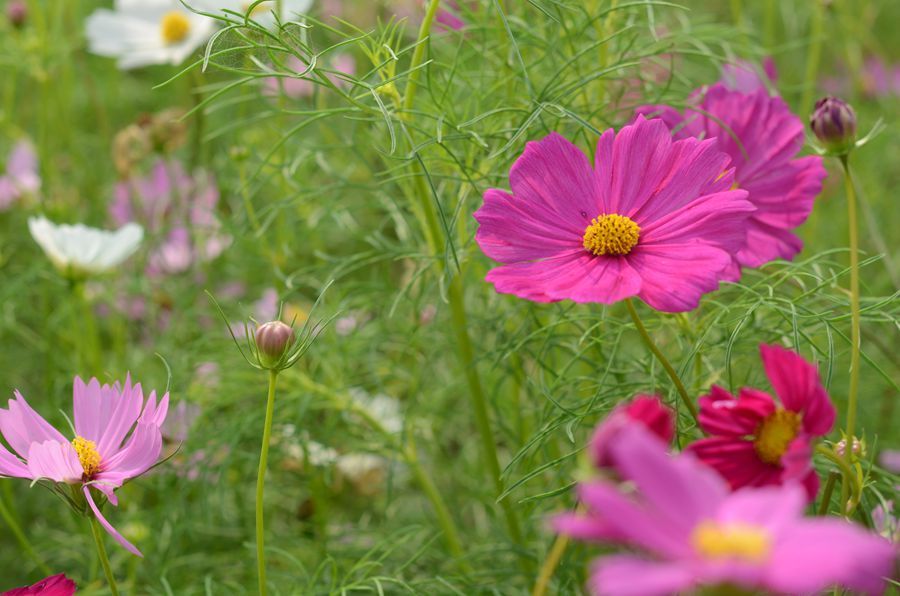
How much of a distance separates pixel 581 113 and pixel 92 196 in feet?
2.82

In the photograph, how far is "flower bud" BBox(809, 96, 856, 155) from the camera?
0.61 m

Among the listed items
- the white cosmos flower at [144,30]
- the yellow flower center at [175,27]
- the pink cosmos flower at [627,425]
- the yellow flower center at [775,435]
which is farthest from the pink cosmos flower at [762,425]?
the yellow flower center at [175,27]

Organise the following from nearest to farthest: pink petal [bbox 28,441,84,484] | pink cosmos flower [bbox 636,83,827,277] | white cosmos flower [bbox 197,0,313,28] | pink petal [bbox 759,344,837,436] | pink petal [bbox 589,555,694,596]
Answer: pink petal [bbox 589,555,694,596] → pink petal [bbox 759,344,837,436] → pink petal [bbox 28,441,84,484] → pink cosmos flower [bbox 636,83,827,277] → white cosmos flower [bbox 197,0,313,28]

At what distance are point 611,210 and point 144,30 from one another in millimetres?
966

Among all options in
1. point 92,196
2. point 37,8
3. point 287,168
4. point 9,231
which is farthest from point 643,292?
point 9,231

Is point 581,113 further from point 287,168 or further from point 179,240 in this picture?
point 179,240

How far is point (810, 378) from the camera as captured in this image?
472mm

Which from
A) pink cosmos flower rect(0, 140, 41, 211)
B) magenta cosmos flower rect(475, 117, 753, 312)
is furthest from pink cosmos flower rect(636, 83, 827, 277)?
pink cosmos flower rect(0, 140, 41, 211)

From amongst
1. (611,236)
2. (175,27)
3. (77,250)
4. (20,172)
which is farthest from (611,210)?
(20,172)

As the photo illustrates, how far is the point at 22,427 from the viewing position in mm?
631

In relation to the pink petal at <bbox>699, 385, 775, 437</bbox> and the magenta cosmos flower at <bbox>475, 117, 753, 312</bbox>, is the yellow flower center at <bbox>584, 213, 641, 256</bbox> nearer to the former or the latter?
the magenta cosmos flower at <bbox>475, 117, 753, 312</bbox>

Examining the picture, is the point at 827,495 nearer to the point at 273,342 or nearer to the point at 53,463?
the point at 273,342

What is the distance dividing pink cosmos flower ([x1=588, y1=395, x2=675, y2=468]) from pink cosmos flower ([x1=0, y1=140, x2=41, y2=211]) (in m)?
1.28

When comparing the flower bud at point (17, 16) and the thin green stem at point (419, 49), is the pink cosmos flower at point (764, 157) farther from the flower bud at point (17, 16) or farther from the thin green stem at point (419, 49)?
the flower bud at point (17, 16)
